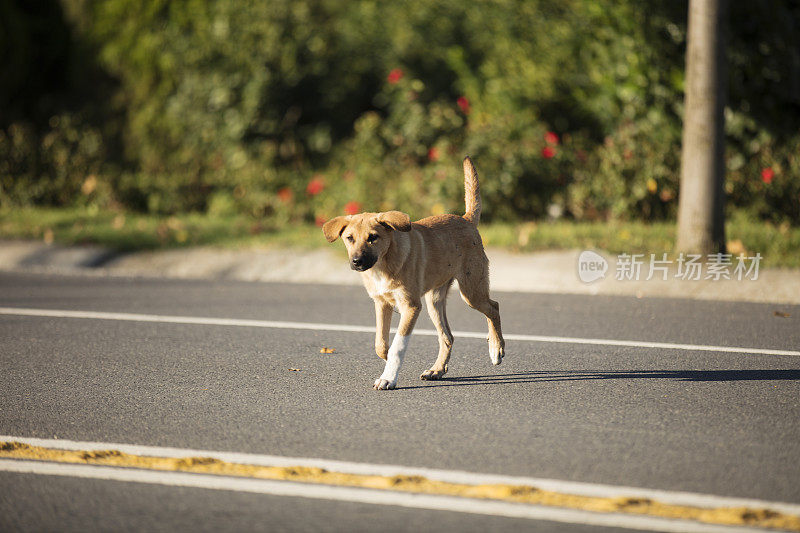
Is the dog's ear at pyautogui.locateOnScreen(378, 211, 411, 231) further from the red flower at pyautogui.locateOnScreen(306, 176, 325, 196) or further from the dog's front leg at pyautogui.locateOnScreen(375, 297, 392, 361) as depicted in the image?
the red flower at pyautogui.locateOnScreen(306, 176, 325, 196)

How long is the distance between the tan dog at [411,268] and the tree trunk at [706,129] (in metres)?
4.15

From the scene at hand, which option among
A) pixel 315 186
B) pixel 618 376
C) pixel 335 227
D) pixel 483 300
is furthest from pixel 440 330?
pixel 315 186

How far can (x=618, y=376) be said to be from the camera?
5.88 m

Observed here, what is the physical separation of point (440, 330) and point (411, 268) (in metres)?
0.61

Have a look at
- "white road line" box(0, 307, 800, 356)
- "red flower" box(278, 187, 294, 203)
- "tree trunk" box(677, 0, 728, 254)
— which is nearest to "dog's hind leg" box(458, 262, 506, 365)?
"white road line" box(0, 307, 800, 356)

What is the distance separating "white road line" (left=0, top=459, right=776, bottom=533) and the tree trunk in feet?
20.8

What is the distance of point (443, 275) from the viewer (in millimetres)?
5758

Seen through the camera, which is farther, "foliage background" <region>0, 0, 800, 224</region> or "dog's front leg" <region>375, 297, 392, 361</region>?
"foliage background" <region>0, 0, 800, 224</region>

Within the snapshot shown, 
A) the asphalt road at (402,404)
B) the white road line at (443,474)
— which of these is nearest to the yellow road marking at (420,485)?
the white road line at (443,474)

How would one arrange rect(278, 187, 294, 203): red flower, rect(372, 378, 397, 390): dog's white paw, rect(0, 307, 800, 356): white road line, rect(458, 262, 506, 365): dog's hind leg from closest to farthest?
rect(372, 378, 397, 390): dog's white paw → rect(458, 262, 506, 365): dog's hind leg → rect(0, 307, 800, 356): white road line → rect(278, 187, 294, 203): red flower

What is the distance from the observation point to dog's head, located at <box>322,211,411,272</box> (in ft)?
17.2

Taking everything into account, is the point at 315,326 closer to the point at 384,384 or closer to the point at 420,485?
the point at 384,384

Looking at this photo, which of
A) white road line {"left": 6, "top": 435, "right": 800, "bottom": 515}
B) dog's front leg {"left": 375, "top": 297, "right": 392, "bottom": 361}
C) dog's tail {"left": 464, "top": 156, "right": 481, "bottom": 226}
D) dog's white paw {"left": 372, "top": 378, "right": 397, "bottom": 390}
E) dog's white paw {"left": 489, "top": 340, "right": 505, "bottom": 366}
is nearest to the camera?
white road line {"left": 6, "top": 435, "right": 800, "bottom": 515}

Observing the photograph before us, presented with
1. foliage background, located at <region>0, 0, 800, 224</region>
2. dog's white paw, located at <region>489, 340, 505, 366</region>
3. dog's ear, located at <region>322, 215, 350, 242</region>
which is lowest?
dog's white paw, located at <region>489, 340, 505, 366</region>
